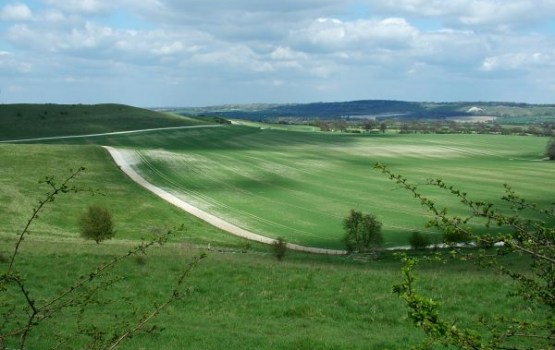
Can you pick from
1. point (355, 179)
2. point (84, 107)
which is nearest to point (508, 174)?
point (355, 179)

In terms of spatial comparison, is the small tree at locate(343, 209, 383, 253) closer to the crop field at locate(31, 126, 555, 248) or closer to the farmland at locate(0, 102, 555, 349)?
the crop field at locate(31, 126, 555, 248)

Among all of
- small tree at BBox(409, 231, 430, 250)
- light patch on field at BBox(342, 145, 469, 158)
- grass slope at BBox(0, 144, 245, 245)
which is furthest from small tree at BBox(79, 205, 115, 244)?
light patch on field at BBox(342, 145, 469, 158)

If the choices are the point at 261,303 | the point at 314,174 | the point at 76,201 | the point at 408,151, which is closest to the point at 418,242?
the point at 261,303

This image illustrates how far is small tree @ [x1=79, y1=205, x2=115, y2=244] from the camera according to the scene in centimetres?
3850

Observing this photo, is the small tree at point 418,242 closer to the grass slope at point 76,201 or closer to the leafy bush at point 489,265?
the grass slope at point 76,201

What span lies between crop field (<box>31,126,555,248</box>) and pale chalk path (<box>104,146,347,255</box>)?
4.82 ft

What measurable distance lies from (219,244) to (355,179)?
43.1 metres

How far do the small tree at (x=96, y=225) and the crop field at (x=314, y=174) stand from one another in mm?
18914

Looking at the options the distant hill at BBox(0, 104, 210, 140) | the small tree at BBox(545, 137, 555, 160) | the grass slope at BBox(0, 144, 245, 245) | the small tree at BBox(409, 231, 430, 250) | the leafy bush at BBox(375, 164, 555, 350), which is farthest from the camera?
the distant hill at BBox(0, 104, 210, 140)

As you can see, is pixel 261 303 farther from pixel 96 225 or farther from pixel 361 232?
pixel 361 232

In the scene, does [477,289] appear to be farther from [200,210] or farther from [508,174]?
[508,174]

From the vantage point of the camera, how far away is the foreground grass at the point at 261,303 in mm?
13078

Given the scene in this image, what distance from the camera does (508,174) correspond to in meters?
97.2

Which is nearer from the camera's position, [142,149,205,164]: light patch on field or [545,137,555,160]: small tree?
[142,149,205,164]: light patch on field
